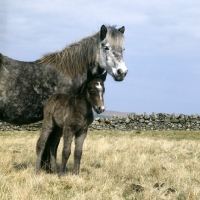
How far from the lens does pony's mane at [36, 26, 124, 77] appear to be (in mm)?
7188

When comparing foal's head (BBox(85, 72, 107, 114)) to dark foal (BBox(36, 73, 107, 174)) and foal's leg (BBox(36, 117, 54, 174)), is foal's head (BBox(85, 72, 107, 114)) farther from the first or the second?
foal's leg (BBox(36, 117, 54, 174))

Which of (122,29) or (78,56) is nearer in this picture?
(78,56)

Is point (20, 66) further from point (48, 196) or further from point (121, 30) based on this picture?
point (48, 196)

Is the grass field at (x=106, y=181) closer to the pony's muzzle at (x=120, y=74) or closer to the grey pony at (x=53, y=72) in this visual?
the grey pony at (x=53, y=72)

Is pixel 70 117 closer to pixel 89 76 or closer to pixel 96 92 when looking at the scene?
pixel 96 92

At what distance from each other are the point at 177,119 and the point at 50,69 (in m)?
18.4

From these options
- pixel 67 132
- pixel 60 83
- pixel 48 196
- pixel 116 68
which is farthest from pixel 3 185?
pixel 116 68

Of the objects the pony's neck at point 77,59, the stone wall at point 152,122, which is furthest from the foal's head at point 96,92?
the stone wall at point 152,122

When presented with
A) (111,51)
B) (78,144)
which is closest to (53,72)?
(111,51)

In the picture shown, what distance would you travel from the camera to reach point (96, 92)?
6.50 meters

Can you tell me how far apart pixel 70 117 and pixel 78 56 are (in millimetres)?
1345

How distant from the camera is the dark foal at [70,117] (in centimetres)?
659

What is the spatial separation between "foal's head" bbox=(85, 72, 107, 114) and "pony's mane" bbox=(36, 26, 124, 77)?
524 millimetres

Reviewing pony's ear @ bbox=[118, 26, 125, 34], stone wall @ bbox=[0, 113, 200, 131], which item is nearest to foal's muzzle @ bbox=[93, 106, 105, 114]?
pony's ear @ bbox=[118, 26, 125, 34]
